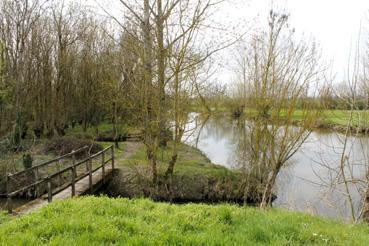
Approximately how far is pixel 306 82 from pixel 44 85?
17189 millimetres

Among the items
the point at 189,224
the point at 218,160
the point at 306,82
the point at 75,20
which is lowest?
the point at 218,160

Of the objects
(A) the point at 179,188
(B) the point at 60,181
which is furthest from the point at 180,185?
(B) the point at 60,181

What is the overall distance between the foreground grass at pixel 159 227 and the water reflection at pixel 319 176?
3.03 meters

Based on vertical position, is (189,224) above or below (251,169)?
above

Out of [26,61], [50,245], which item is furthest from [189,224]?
[26,61]

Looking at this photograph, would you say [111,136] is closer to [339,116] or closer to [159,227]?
[339,116]

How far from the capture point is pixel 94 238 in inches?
177

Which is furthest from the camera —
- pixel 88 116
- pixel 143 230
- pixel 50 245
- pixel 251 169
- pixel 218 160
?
pixel 88 116

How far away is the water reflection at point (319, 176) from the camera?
31.3 ft

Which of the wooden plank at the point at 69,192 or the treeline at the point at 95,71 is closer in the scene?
the wooden plank at the point at 69,192

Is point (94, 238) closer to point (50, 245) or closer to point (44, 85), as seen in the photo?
point (50, 245)

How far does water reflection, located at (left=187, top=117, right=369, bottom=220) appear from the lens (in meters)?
9.55

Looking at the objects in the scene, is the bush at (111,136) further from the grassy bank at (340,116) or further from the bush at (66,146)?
the grassy bank at (340,116)

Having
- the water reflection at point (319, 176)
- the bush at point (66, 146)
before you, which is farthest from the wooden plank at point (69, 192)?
the water reflection at point (319, 176)
